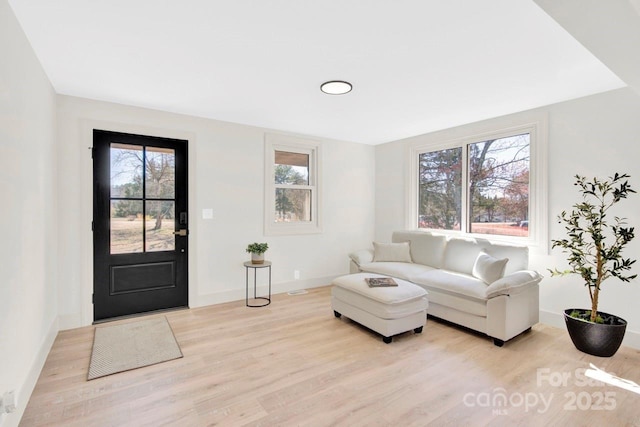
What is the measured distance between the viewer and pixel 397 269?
3912 millimetres

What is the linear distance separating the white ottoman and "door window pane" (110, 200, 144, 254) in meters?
2.43

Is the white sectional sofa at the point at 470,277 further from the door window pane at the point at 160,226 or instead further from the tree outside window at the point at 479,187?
the door window pane at the point at 160,226

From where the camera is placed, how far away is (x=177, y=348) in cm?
272

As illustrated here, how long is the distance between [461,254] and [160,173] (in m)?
3.83

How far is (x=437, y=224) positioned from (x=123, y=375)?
4.19 m

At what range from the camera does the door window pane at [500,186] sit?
12.0 ft

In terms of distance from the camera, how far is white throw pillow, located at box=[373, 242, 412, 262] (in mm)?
4387

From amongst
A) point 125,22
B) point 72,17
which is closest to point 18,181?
point 72,17

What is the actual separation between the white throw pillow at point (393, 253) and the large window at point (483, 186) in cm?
65

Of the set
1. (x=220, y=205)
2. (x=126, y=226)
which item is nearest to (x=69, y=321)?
(x=126, y=226)

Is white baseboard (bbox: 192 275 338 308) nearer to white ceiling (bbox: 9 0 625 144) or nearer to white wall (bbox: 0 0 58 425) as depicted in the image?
white wall (bbox: 0 0 58 425)

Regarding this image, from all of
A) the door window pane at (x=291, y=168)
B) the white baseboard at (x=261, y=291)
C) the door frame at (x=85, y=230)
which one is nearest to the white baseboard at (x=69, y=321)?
the door frame at (x=85, y=230)

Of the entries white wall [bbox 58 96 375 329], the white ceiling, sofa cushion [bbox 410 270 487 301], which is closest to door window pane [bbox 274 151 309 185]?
white wall [bbox 58 96 375 329]

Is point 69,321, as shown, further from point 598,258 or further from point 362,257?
point 598,258
